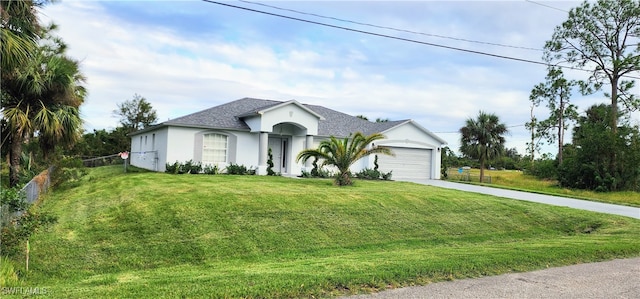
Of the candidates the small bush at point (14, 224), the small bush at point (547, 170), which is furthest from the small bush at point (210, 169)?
the small bush at point (547, 170)

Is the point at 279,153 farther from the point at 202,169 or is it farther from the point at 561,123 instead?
the point at 561,123

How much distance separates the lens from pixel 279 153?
24406 millimetres

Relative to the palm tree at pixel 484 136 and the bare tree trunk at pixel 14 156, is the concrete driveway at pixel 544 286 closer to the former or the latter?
the bare tree trunk at pixel 14 156

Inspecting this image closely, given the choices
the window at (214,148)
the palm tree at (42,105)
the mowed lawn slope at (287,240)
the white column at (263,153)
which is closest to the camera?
the mowed lawn slope at (287,240)

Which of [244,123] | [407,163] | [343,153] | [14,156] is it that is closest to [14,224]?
[14,156]

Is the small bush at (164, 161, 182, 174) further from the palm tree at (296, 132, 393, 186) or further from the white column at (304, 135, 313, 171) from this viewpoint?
the white column at (304, 135, 313, 171)

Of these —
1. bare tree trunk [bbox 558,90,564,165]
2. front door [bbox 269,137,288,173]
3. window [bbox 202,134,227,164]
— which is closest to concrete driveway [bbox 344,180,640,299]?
window [bbox 202,134,227,164]

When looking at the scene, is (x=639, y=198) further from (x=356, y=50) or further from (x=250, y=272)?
(x=250, y=272)

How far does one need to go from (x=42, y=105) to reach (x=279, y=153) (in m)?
12.7

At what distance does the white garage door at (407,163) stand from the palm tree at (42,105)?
17.0 meters

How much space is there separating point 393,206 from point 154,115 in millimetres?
37222

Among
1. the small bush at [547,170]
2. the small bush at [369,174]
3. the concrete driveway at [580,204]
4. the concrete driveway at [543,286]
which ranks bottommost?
the concrete driveway at [543,286]

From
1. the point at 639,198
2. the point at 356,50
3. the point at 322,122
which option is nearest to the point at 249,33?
the point at 356,50

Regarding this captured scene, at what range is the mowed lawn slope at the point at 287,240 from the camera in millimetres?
5836
